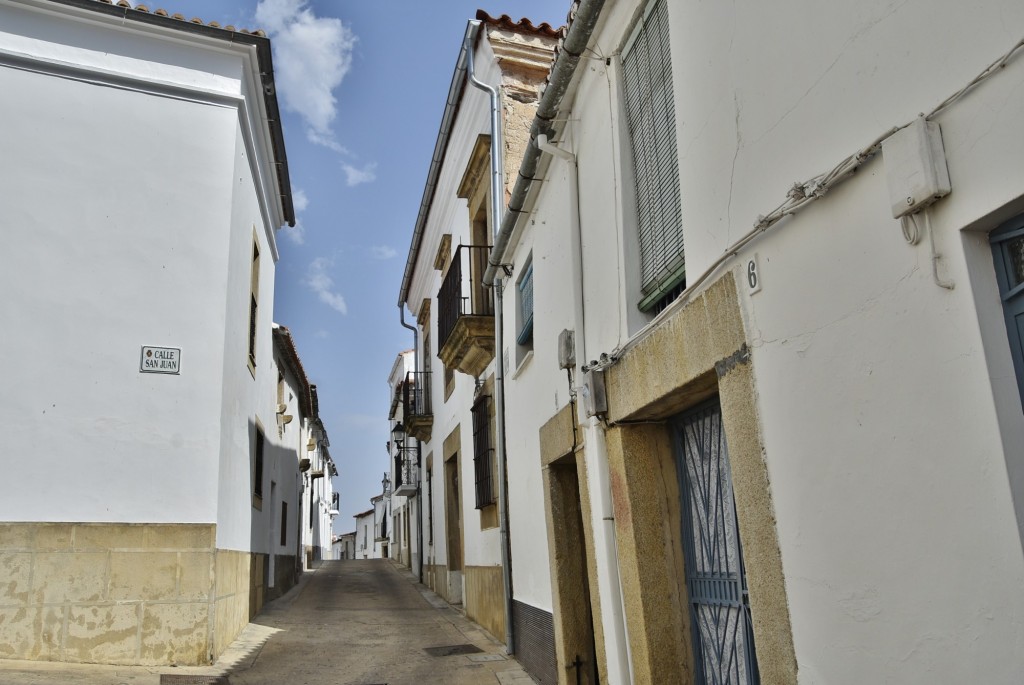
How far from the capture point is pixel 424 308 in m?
17.2

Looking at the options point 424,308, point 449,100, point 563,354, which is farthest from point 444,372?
point 563,354

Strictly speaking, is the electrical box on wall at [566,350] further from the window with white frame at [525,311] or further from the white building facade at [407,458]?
the white building facade at [407,458]

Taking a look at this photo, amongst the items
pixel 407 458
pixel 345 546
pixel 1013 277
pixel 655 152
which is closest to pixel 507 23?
pixel 655 152

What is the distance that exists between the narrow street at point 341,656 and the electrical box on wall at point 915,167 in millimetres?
5920

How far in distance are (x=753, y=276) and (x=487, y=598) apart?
7.54m

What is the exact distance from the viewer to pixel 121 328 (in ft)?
25.6

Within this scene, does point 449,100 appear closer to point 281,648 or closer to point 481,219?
point 481,219

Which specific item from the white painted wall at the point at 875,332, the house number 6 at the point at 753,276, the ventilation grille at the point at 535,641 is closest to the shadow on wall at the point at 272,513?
the ventilation grille at the point at 535,641

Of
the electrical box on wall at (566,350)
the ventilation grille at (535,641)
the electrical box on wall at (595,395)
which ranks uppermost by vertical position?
the electrical box on wall at (566,350)

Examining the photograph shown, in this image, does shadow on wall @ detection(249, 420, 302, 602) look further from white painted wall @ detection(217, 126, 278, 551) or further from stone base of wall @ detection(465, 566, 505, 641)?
stone base of wall @ detection(465, 566, 505, 641)

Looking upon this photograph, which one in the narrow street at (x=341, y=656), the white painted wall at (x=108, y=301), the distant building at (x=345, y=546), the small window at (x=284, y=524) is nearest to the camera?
the narrow street at (x=341, y=656)

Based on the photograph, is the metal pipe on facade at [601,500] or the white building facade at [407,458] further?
the white building facade at [407,458]

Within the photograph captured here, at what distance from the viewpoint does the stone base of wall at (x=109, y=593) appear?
7.02m

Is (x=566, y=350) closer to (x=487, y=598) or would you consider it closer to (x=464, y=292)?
(x=487, y=598)
